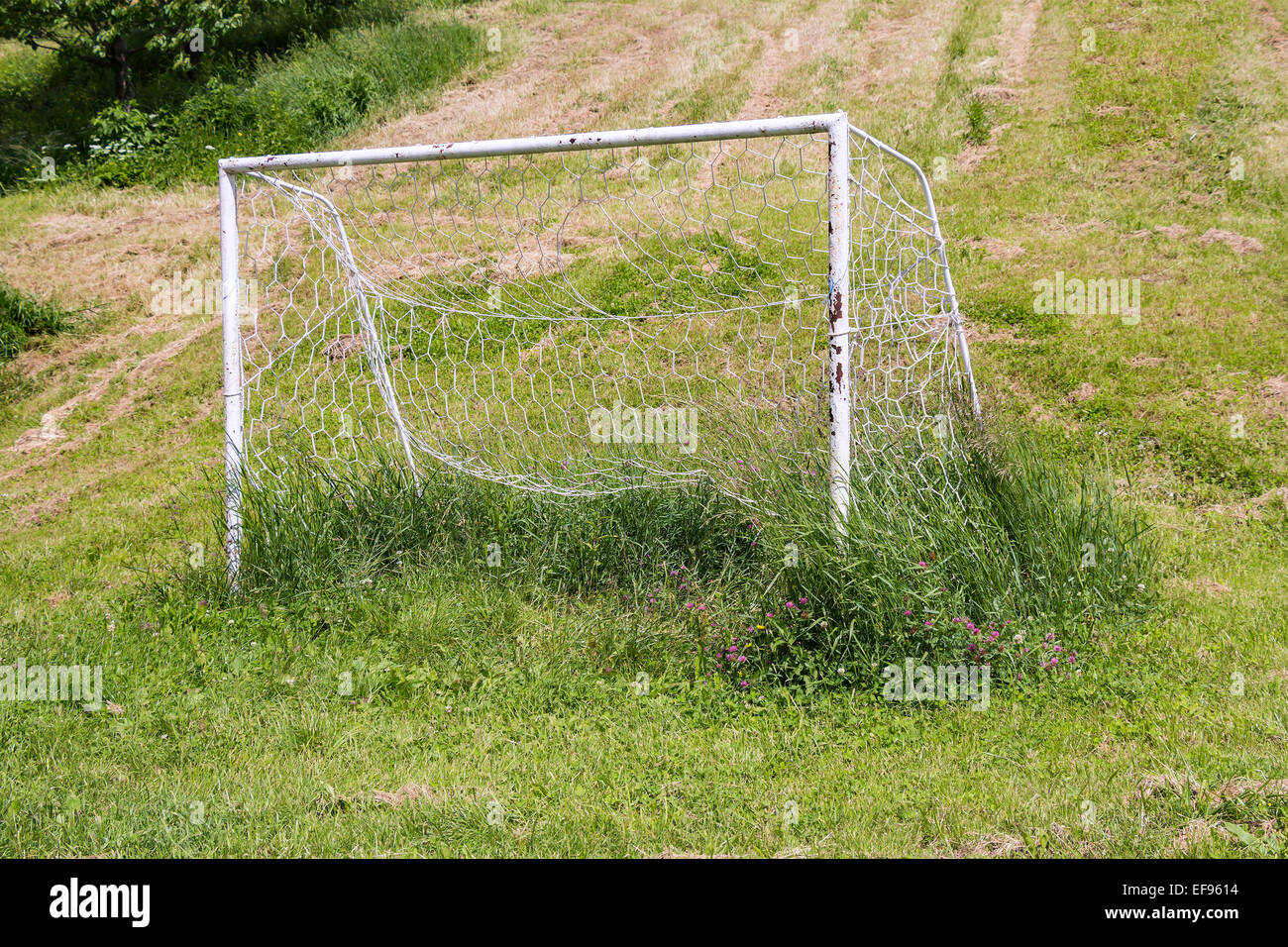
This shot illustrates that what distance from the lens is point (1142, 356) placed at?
7094mm

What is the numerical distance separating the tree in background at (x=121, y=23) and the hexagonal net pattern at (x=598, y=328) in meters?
3.79

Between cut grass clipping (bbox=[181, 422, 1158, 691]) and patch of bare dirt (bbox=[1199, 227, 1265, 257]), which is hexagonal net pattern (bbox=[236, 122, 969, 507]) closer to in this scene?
cut grass clipping (bbox=[181, 422, 1158, 691])

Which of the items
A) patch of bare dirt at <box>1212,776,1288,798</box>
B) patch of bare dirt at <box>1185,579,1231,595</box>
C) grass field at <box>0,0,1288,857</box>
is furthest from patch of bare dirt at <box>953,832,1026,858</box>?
patch of bare dirt at <box>1185,579,1231,595</box>

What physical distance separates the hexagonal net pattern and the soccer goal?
0.03 m

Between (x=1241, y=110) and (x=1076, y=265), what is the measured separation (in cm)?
370

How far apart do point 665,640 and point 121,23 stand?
44.9 feet

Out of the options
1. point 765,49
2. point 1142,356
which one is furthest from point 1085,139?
point 765,49

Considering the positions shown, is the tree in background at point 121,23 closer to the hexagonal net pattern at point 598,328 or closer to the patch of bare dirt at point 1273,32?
the hexagonal net pattern at point 598,328

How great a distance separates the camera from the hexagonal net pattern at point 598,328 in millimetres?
5328

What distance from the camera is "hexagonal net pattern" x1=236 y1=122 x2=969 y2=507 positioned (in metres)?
5.33

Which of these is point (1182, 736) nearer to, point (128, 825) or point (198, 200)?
point (128, 825)

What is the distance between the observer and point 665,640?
4.50 metres

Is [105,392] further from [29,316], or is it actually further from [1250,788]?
[1250,788]

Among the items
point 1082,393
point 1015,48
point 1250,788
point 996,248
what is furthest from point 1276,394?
point 1015,48
